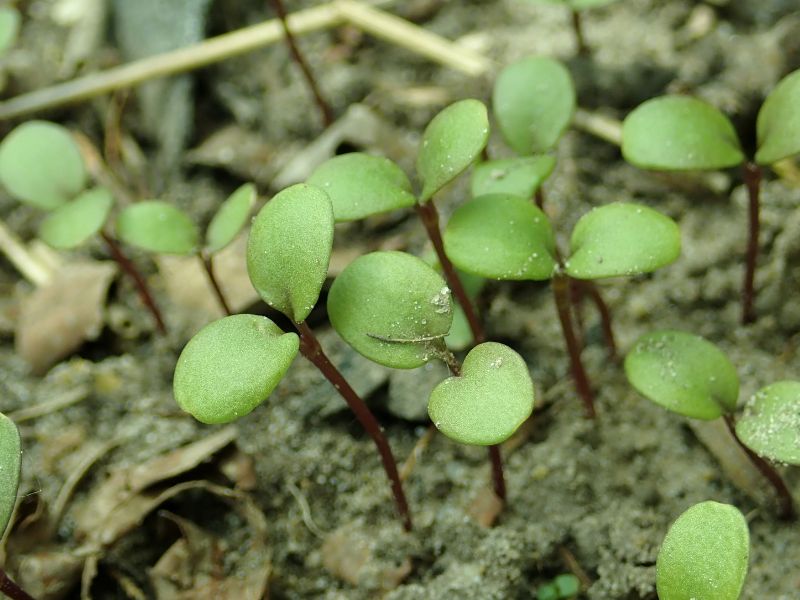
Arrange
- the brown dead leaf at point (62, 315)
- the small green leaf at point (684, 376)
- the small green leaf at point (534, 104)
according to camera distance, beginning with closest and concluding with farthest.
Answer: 1. the small green leaf at point (684, 376)
2. the small green leaf at point (534, 104)
3. the brown dead leaf at point (62, 315)

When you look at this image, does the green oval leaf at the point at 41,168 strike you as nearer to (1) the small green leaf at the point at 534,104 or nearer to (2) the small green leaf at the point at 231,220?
(2) the small green leaf at the point at 231,220

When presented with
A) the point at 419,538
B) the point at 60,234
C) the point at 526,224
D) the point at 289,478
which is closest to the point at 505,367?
the point at 526,224

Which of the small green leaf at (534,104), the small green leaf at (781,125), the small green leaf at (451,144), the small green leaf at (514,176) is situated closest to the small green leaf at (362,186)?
the small green leaf at (451,144)

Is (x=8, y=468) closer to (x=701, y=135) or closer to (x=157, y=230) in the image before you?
(x=157, y=230)

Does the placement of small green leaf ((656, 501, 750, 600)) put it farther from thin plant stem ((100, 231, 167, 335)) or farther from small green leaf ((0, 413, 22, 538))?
thin plant stem ((100, 231, 167, 335))

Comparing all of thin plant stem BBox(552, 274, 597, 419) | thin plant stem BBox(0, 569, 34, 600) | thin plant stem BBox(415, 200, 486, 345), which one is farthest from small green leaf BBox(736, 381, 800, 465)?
thin plant stem BBox(0, 569, 34, 600)

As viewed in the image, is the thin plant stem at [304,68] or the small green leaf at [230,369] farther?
the thin plant stem at [304,68]

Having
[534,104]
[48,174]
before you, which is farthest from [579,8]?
[48,174]

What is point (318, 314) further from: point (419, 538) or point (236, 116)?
point (236, 116)
